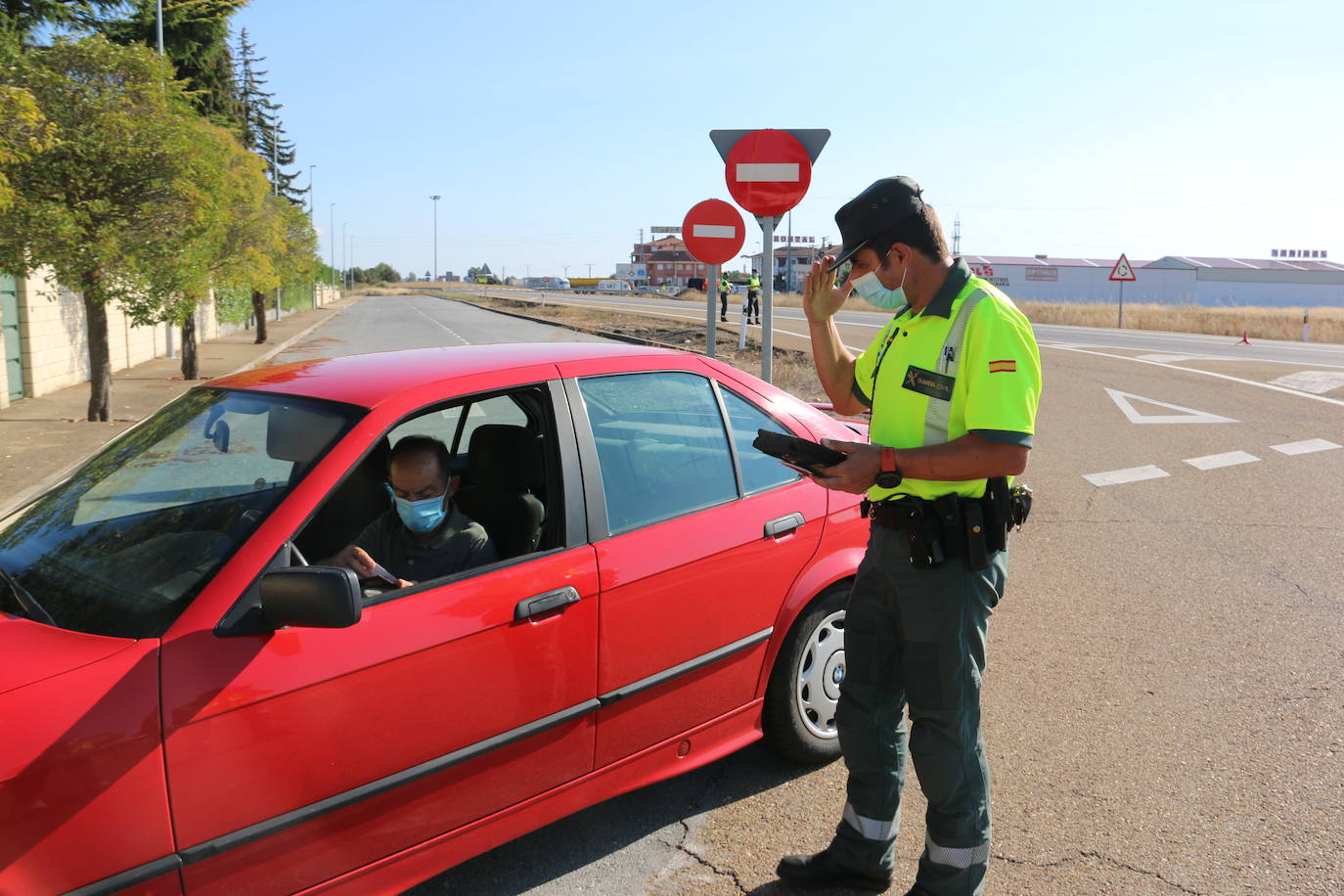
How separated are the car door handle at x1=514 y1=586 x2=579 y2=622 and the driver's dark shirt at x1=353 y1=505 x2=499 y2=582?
0.24 meters

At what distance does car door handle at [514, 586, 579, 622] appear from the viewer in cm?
271

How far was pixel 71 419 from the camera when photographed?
13445mm

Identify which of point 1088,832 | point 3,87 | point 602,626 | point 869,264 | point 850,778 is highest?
point 3,87

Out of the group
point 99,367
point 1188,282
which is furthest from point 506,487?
point 1188,282

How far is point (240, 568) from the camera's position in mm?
2350

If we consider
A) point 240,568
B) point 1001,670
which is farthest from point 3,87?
point 1001,670

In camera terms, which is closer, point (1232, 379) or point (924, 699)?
point (924, 699)

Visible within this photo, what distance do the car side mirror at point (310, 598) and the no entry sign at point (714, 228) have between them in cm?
686

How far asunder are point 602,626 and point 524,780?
46 centimetres

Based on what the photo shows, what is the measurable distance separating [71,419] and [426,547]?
1265 cm

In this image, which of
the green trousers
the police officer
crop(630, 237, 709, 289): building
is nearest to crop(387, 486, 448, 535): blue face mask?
the green trousers

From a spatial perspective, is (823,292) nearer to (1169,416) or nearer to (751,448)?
(751,448)

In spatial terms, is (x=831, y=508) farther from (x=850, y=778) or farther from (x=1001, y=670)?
(x=1001, y=670)

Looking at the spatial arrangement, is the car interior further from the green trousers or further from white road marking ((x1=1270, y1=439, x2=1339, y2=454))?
white road marking ((x1=1270, y1=439, x2=1339, y2=454))
